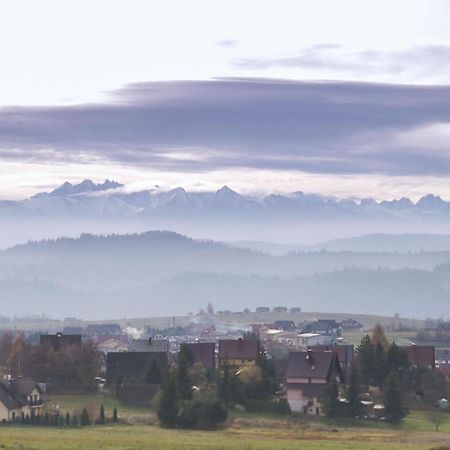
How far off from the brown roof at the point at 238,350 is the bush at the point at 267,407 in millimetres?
21191

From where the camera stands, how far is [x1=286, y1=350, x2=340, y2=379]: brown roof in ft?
321

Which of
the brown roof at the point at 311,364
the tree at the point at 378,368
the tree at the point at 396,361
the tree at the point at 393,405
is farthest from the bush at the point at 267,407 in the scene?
the tree at the point at 396,361

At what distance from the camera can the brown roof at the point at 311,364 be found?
9781cm

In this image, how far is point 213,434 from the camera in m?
76.5

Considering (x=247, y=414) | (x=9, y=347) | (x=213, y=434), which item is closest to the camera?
(x=213, y=434)

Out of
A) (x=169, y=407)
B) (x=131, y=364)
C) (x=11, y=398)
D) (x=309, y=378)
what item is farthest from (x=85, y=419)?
(x=131, y=364)

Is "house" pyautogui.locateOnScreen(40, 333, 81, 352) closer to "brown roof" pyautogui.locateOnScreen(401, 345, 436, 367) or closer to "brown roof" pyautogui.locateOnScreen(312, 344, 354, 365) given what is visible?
"brown roof" pyautogui.locateOnScreen(312, 344, 354, 365)

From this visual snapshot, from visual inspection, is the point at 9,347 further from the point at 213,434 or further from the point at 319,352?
the point at 213,434

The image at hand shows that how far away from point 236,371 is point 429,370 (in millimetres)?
14719

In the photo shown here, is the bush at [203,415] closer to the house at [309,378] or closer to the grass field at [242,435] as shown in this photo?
the grass field at [242,435]

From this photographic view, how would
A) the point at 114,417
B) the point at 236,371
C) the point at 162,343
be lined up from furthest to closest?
the point at 162,343
the point at 236,371
the point at 114,417

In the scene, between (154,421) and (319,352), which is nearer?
(154,421)

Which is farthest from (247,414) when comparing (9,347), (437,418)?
(9,347)

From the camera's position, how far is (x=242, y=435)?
76.1 m
